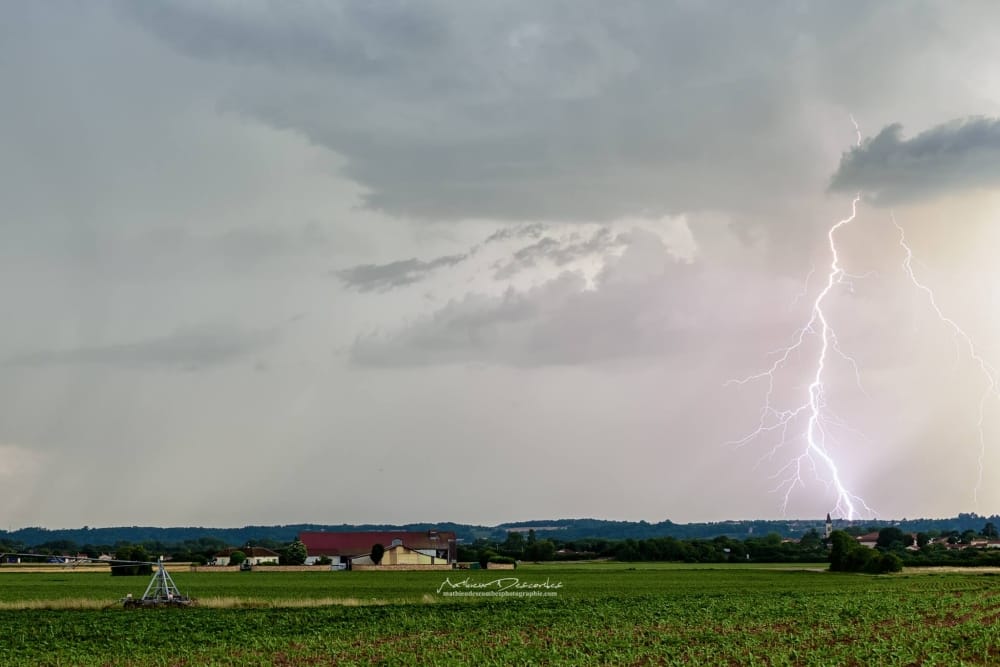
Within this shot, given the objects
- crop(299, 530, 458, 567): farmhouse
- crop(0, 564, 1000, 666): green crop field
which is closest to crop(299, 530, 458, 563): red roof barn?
crop(299, 530, 458, 567): farmhouse

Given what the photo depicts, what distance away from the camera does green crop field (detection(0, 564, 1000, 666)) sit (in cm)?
3042

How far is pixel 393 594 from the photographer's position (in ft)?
198

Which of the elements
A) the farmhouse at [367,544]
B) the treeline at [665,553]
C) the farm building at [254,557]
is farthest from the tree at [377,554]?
the treeline at [665,553]

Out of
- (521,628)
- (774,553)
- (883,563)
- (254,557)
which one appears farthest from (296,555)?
(521,628)

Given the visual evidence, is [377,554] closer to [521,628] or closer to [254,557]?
[254,557]

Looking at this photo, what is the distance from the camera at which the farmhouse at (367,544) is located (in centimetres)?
12794

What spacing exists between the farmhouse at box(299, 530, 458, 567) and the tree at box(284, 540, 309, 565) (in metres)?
0.88

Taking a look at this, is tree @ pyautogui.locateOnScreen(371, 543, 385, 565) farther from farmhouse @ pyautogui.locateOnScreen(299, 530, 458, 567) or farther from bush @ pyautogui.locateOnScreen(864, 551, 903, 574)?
bush @ pyautogui.locateOnScreen(864, 551, 903, 574)

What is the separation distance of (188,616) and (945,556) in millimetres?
97373

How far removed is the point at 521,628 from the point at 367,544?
101 m

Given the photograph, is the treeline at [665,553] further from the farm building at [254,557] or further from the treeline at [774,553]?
the farm building at [254,557]

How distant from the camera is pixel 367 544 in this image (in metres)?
136

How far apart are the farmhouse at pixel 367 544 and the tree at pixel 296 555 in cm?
88

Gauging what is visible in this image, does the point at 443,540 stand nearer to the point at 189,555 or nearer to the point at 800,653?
the point at 189,555
